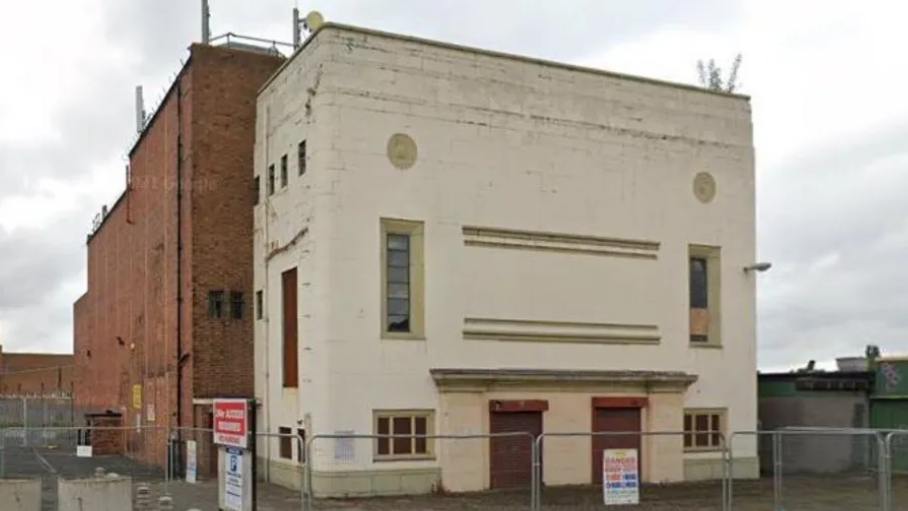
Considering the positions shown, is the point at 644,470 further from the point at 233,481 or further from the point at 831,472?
the point at 233,481

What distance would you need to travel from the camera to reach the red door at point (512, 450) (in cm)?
2569

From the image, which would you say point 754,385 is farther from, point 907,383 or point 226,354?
point 226,354

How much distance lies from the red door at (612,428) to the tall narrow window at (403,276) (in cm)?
544

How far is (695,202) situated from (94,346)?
3494 centimetres

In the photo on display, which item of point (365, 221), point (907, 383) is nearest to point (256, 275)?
point (365, 221)

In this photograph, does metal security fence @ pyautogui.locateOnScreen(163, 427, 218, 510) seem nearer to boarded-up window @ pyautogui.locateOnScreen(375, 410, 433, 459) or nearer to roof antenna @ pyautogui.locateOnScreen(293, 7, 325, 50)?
boarded-up window @ pyautogui.locateOnScreen(375, 410, 433, 459)

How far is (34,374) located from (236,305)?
6668 cm

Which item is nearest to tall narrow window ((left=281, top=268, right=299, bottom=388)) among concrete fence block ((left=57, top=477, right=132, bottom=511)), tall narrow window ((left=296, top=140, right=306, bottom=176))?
tall narrow window ((left=296, top=140, right=306, bottom=176))

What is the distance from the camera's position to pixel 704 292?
98.3ft

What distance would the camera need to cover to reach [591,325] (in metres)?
27.7

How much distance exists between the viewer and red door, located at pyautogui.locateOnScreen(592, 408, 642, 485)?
27.0 meters

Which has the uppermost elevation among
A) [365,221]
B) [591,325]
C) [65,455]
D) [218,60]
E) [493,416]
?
[218,60]

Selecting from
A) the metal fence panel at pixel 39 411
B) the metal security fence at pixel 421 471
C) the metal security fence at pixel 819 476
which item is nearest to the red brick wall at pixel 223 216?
the metal security fence at pixel 421 471

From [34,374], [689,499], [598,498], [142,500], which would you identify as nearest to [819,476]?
[689,499]
